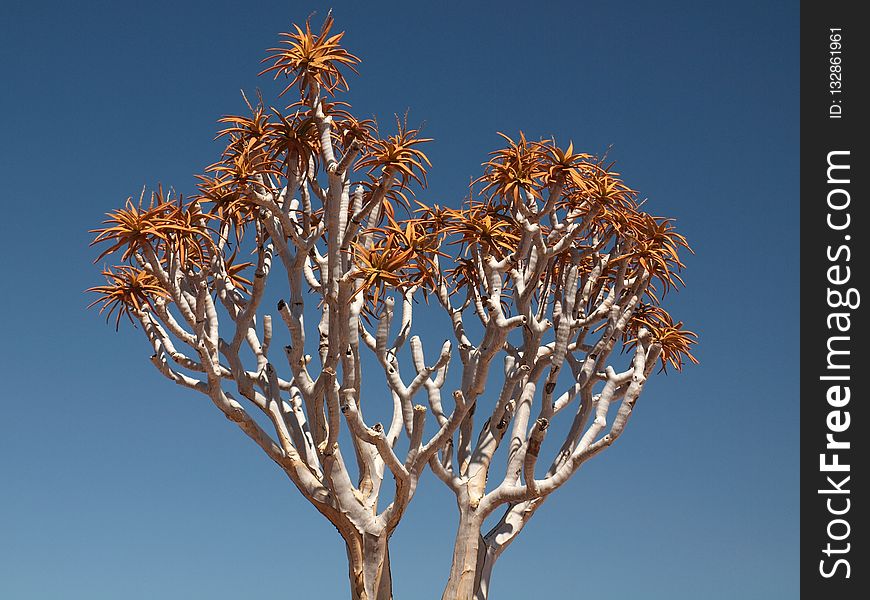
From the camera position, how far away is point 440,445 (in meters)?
11.1

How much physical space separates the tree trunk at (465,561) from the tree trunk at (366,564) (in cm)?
94

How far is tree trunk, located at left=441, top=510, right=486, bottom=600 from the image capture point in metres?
11.7

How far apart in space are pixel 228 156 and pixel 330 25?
213cm

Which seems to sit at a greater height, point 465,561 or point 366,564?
point 465,561

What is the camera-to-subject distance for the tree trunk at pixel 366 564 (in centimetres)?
1133

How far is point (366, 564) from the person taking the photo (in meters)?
11.4

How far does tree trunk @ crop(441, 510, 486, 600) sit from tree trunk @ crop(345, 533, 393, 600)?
943 millimetres

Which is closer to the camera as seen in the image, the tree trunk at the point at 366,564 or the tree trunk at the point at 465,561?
the tree trunk at the point at 366,564

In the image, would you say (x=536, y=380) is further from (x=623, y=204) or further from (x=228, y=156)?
(x=228, y=156)

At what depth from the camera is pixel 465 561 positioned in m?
11.8

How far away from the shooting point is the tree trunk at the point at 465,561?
11719 millimetres

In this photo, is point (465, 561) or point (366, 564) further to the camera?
point (465, 561)

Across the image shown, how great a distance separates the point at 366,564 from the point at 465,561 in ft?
4.27

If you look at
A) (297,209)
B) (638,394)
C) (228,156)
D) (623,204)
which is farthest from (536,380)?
(228,156)
